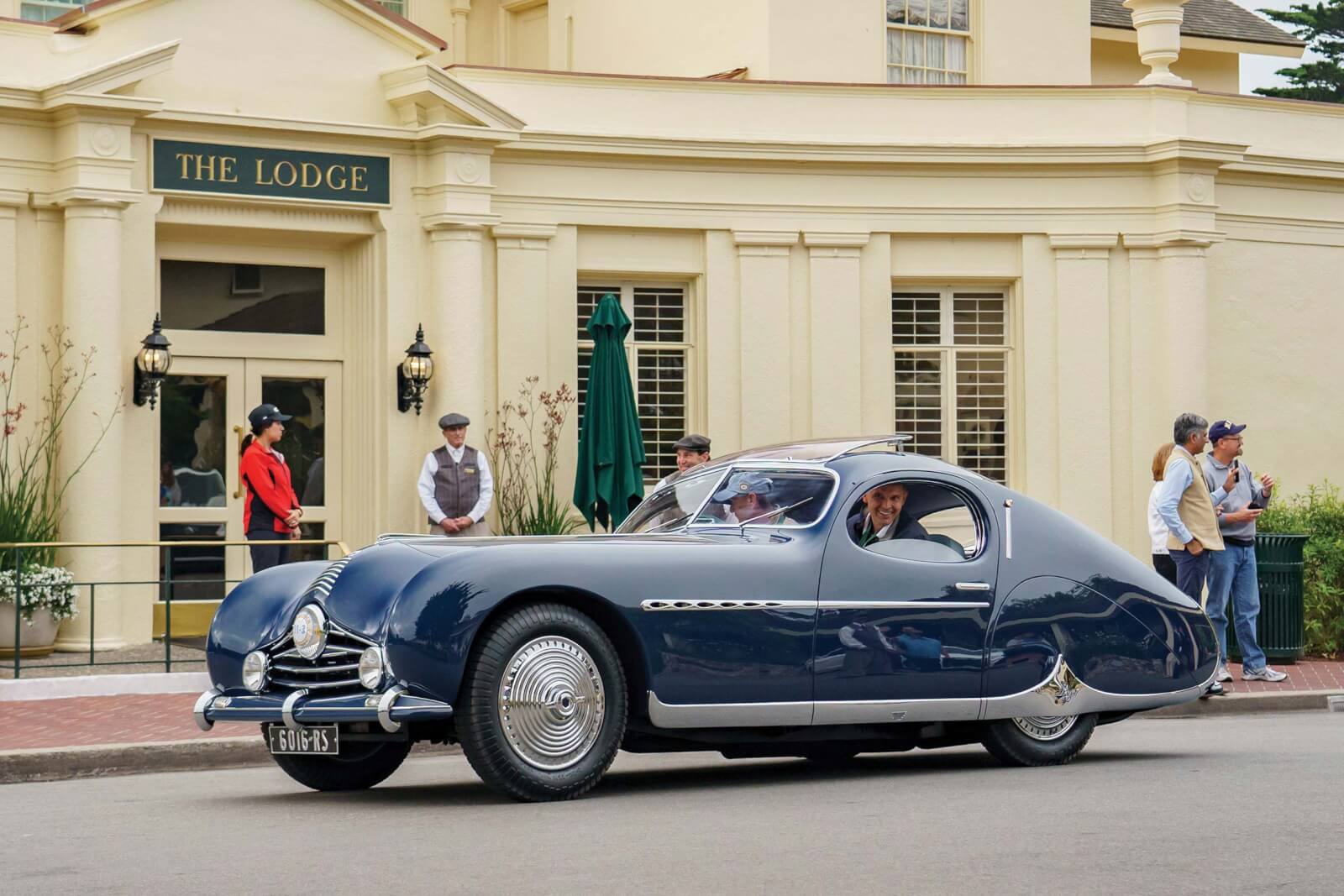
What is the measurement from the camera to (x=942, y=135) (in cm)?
1953

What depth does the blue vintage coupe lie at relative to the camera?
791cm

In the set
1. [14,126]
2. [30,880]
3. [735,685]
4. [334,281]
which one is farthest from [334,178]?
[30,880]

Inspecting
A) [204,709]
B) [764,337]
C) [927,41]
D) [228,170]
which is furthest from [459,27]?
[204,709]

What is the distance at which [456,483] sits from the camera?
53.5 ft

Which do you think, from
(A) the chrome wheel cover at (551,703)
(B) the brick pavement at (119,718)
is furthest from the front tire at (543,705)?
(B) the brick pavement at (119,718)

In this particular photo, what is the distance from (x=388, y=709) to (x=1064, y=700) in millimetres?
3399

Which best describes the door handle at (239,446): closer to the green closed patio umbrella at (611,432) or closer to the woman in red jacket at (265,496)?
the woman in red jacket at (265,496)

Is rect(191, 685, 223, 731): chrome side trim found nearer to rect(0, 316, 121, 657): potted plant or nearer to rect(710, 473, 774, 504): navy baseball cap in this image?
rect(710, 473, 774, 504): navy baseball cap

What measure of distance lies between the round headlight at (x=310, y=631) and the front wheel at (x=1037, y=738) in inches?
127

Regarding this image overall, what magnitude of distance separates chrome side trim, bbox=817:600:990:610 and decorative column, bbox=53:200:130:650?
28.0 ft

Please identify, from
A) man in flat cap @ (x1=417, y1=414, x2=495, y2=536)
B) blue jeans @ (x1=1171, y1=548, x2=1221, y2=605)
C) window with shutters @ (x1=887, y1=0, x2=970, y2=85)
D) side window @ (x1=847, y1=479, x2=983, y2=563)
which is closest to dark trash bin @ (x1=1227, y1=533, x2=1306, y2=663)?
blue jeans @ (x1=1171, y1=548, x2=1221, y2=605)

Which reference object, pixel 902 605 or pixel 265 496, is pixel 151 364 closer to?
pixel 265 496

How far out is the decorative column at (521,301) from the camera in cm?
1798

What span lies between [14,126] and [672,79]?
6071mm
